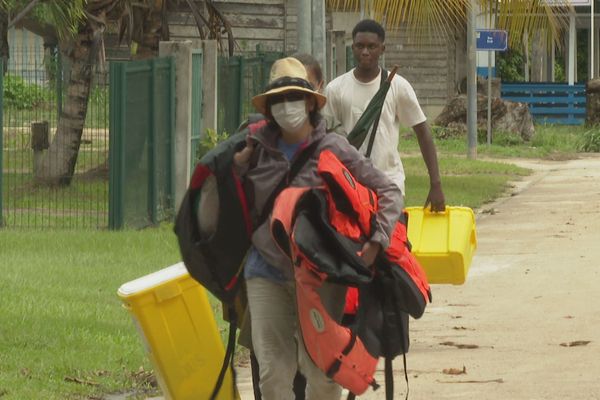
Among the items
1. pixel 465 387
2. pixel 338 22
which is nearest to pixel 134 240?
pixel 465 387

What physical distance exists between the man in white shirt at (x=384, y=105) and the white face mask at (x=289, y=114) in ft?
6.96

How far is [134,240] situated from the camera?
13.6 metres

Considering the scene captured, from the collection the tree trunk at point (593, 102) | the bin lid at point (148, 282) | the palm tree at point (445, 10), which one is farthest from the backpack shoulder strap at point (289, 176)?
the tree trunk at point (593, 102)

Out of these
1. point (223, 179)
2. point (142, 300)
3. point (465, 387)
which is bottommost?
point (465, 387)

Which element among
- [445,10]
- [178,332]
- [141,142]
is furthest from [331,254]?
[445,10]

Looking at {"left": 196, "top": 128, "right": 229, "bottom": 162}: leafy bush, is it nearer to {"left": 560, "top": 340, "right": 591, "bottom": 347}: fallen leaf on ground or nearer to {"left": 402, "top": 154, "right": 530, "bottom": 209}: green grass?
{"left": 402, "top": 154, "right": 530, "bottom": 209}: green grass

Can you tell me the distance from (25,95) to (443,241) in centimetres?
956

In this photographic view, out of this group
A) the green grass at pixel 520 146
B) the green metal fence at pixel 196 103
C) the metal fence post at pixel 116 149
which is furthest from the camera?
the green grass at pixel 520 146

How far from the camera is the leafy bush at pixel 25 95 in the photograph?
16062mm

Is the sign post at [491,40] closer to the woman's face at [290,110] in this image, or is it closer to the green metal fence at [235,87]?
the green metal fence at [235,87]

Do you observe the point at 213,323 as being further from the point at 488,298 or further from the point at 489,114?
the point at 489,114

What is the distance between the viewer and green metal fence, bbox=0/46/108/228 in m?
15.4

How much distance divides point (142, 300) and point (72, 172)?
1048 cm

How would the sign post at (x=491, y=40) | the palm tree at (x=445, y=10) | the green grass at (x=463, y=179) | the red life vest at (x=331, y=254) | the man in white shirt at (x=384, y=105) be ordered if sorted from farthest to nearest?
the sign post at (x=491, y=40), the palm tree at (x=445, y=10), the green grass at (x=463, y=179), the man in white shirt at (x=384, y=105), the red life vest at (x=331, y=254)
